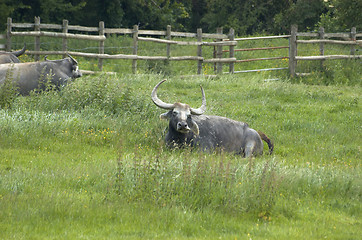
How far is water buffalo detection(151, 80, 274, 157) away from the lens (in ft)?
28.9

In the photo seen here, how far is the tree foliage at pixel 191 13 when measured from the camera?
2702cm

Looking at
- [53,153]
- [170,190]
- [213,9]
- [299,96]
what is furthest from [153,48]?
[170,190]

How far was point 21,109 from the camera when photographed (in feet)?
32.9

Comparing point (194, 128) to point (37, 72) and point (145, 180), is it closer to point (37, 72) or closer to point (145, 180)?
point (145, 180)

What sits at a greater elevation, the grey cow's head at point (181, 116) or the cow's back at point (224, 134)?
the grey cow's head at point (181, 116)

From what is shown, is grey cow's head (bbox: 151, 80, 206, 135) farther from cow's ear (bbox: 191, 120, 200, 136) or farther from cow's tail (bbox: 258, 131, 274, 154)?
cow's tail (bbox: 258, 131, 274, 154)

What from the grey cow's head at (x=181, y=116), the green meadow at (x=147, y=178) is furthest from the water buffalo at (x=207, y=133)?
the green meadow at (x=147, y=178)

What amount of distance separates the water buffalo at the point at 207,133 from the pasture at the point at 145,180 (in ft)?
1.28

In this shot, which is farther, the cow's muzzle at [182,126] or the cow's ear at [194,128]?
the cow's ear at [194,128]

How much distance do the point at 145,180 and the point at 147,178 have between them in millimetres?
92

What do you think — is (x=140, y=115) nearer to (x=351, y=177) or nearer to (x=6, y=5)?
(x=351, y=177)

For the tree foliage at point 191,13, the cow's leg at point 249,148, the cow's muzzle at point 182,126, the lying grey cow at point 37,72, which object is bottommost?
the cow's leg at point 249,148

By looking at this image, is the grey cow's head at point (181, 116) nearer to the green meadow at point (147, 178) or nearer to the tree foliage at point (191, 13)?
the green meadow at point (147, 178)

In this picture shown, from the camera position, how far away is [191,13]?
120 ft
